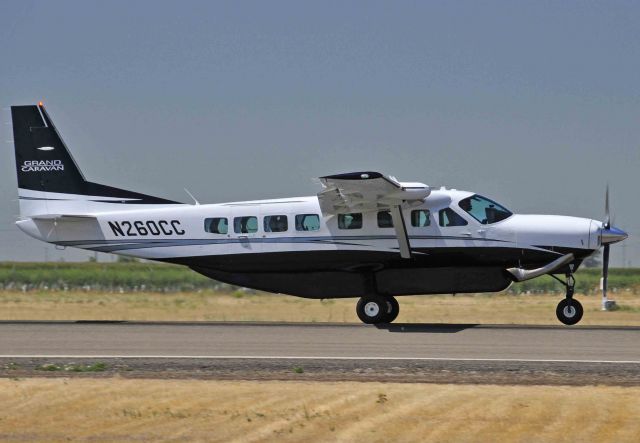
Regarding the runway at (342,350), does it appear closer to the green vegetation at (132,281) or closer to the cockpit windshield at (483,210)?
the cockpit windshield at (483,210)

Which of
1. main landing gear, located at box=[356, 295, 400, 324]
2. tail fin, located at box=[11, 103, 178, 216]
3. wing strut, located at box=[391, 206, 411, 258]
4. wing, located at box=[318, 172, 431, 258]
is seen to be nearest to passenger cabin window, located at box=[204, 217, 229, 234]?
tail fin, located at box=[11, 103, 178, 216]

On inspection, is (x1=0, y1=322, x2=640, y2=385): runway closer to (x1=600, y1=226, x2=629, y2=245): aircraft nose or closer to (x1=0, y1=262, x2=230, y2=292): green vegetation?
(x1=600, y1=226, x2=629, y2=245): aircraft nose

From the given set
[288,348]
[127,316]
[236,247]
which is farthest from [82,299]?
[288,348]

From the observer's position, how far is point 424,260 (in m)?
24.3

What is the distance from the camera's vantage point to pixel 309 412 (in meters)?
13.9

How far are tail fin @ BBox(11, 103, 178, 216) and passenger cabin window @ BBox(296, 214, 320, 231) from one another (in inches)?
159

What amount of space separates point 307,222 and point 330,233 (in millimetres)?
613

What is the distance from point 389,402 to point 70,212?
14.4 metres

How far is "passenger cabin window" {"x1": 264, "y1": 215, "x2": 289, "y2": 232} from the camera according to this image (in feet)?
82.2

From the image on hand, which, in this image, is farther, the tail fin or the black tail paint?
the black tail paint

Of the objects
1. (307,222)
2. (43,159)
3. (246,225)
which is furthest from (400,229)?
(43,159)

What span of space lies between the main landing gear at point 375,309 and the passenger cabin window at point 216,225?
145 inches

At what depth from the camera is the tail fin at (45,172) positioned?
87.3 ft

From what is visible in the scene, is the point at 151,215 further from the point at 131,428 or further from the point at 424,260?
the point at 131,428
